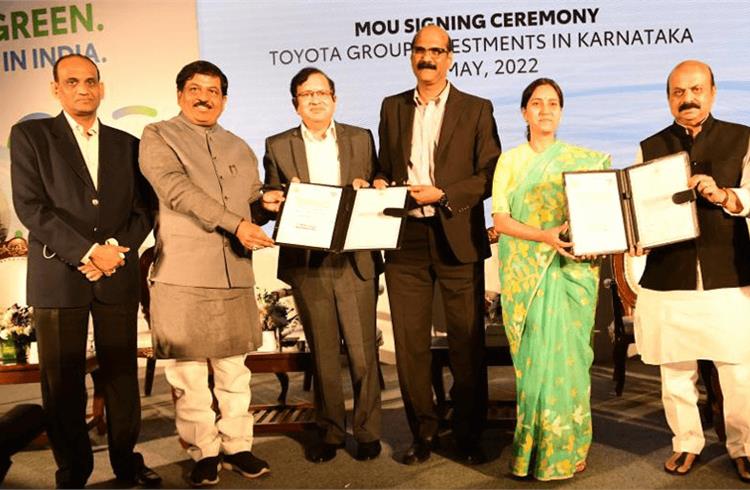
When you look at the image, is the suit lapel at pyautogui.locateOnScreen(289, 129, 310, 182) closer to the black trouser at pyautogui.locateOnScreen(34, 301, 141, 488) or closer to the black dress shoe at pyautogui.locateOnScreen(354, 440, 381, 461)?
the black trouser at pyautogui.locateOnScreen(34, 301, 141, 488)

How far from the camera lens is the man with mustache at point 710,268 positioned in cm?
293

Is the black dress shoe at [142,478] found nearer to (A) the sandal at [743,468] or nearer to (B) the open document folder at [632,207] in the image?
(B) the open document folder at [632,207]

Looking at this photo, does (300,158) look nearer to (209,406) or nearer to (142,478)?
(209,406)

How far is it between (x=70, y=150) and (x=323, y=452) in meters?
1.57

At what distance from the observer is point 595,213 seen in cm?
282

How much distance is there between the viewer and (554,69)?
5.17m

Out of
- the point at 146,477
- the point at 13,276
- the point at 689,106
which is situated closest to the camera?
the point at 689,106

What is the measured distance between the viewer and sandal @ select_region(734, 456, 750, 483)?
2969 millimetres

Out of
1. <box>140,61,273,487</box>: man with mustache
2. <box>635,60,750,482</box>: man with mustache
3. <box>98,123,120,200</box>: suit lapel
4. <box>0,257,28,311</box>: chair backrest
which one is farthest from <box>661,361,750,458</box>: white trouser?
<box>0,257,28,311</box>: chair backrest

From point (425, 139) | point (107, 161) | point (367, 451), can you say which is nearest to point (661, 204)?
point (425, 139)

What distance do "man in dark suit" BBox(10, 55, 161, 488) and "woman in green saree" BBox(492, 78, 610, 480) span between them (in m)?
1.41

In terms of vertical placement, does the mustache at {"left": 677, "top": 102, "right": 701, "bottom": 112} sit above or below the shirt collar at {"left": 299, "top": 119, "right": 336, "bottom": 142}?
below

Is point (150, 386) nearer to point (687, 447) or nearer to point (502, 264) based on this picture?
point (502, 264)

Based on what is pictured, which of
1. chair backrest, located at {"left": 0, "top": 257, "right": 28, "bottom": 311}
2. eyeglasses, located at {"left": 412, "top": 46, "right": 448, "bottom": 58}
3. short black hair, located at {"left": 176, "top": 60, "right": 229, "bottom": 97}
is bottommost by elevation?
chair backrest, located at {"left": 0, "top": 257, "right": 28, "bottom": 311}
